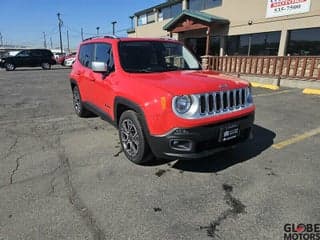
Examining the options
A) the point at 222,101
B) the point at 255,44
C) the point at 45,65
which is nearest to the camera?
the point at 222,101

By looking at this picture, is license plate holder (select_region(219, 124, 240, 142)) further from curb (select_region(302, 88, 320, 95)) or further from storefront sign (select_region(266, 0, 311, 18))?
storefront sign (select_region(266, 0, 311, 18))

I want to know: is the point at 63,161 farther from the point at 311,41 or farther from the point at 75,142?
the point at 311,41

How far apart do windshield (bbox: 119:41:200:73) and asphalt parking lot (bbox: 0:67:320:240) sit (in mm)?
1446

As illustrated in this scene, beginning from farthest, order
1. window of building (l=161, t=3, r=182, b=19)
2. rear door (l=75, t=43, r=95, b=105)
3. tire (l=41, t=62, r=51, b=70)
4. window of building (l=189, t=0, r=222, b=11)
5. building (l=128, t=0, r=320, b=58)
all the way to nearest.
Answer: tire (l=41, t=62, r=51, b=70), window of building (l=161, t=3, r=182, b=19), window of building (l=189, t=0, r=222, b=11), building (l=128, t=0, r=320, b=58), rear door (l=75, t=43, r=95, b=105)

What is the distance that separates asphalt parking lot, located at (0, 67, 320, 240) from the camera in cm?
265

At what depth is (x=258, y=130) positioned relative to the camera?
18.5ft

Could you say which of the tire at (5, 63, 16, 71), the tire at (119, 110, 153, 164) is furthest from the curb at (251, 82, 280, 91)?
the tire at (5, 63, 16, 71)

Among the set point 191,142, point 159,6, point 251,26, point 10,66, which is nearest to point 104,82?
point 191,142

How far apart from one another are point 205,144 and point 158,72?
58.1 inches

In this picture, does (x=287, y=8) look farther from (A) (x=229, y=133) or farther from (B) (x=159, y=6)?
(B) (x=159, y=6)

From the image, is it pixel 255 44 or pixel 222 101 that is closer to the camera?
pixel 222 101

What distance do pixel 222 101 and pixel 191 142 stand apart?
A: 70cm

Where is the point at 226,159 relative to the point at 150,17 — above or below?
below

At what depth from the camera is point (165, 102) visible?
324cm
